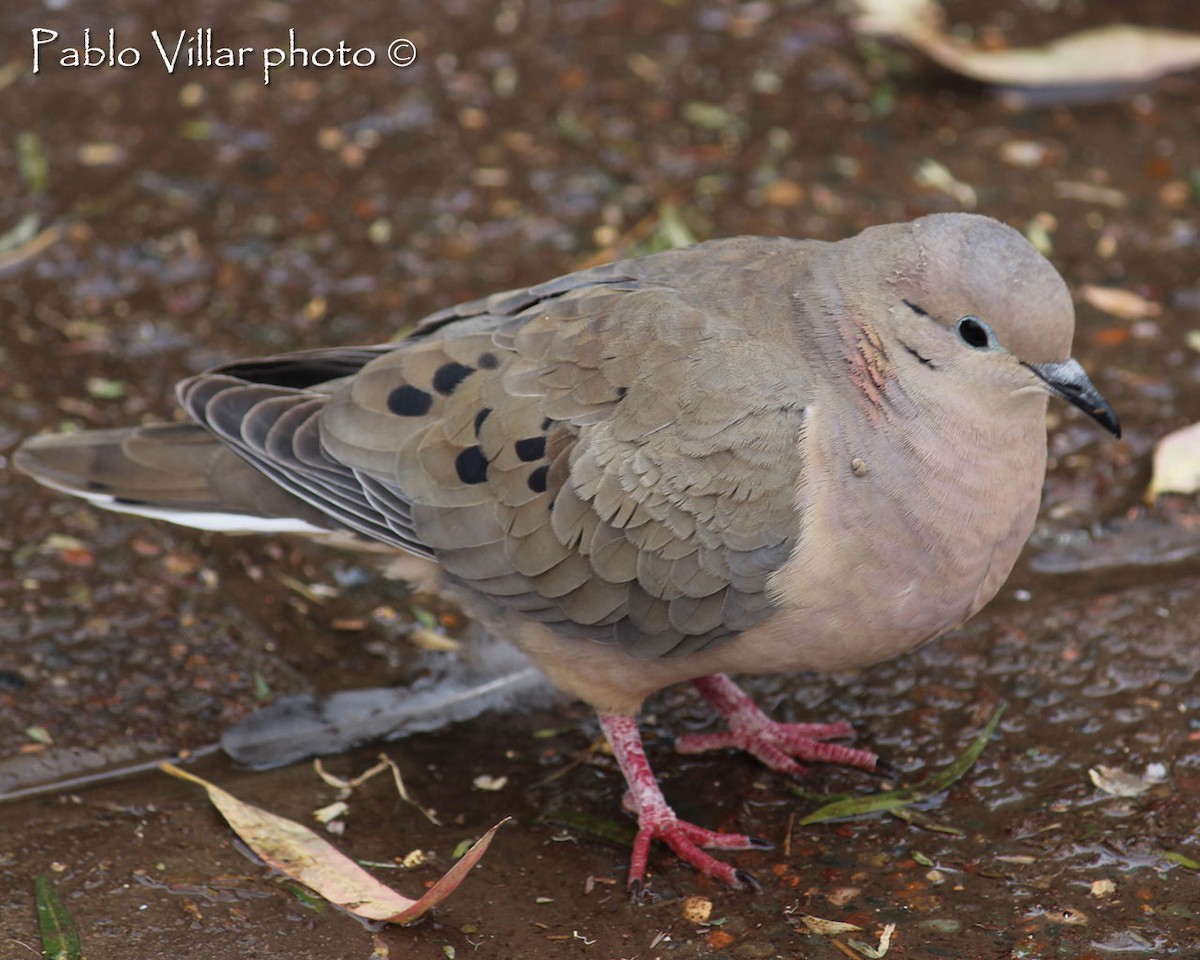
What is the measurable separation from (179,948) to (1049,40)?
534 centimetres

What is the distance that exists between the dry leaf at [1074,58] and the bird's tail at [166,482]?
367 centimetres

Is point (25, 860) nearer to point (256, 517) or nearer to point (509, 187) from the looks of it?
point (256, 517)

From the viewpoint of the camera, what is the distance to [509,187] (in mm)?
6047

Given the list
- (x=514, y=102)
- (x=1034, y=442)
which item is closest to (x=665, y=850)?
(x=1034, y=442)

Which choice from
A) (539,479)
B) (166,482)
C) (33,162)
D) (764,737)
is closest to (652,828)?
(764,737)

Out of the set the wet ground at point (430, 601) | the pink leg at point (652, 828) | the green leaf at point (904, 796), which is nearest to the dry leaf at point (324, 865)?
the wet ground at point (430, 601)

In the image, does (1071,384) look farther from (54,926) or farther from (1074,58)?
(1074,58)

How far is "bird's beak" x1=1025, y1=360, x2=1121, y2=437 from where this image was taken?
3.29 m

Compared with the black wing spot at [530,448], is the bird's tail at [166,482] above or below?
below

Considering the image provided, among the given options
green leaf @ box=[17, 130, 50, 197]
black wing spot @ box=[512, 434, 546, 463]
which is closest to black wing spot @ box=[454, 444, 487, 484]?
black wing spot @ box=[512, 434, 546, 463]

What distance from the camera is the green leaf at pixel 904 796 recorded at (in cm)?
380

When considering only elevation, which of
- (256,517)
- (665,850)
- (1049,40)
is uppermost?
(1049,40)

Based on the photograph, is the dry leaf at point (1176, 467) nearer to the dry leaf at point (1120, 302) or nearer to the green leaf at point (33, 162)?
the dry leaf at point (1120, 302)

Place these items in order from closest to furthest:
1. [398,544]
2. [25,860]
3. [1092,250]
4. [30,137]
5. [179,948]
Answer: [179,948]
[25,860]
[398,544]
[1092,250]
[30,137]
